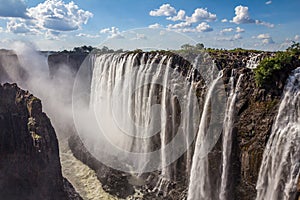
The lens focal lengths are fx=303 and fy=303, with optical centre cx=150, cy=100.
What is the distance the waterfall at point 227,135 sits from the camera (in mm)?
17125

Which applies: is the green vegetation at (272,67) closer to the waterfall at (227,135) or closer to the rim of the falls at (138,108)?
the waterfall at (227,135)

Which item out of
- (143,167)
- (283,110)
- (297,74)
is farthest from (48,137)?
(297,74)

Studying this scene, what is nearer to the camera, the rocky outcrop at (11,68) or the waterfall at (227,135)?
the waterfall at (227,135)

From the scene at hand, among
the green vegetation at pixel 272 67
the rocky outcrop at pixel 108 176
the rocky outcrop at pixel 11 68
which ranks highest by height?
the rocky outcrop at pixel 11 68

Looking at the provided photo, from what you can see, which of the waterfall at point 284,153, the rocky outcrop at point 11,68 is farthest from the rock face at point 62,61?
the waterfall at point 284,153

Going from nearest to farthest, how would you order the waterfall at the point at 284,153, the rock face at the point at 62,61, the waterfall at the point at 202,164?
the waterfall at the point at 284,153, the waterfall at the point at 202,164, the rock face at the point at 62,61

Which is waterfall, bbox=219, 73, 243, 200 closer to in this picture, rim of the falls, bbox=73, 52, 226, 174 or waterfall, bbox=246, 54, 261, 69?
rim of the falls, bbox=73, 52, 226, 174

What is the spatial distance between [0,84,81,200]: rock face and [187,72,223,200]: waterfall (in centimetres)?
791

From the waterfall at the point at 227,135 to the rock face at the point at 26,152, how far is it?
939 centimetres

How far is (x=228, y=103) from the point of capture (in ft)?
58.4

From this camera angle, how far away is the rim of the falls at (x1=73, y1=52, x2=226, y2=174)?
21.4 metres

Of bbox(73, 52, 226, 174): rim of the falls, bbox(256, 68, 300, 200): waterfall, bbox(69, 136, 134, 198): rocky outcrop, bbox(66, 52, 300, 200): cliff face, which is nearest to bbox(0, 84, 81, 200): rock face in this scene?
bbox(69, 136, 134, 198): rocky outcrop

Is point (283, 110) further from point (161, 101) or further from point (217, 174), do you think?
point (161, 101)

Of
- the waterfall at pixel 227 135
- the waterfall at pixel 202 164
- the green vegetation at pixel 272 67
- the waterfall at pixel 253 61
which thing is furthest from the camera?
the waterfall at pixel 253 61
